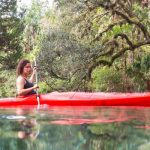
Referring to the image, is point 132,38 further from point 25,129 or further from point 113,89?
point 25,129

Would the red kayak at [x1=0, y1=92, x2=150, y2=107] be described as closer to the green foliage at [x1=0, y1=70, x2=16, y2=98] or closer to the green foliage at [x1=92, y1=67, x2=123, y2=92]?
the green foliage at [x1=92, y1=67, x2=123, y2=92]

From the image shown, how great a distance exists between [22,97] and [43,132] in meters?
4.13

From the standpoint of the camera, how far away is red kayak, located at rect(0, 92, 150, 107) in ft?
24.7

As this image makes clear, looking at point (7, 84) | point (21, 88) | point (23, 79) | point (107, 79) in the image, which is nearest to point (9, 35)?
point (7, 84)

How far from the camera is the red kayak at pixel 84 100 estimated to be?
752cm

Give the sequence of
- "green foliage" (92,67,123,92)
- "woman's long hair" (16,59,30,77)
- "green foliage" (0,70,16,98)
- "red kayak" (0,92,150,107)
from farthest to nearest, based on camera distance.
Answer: "green foliage" (0,70,16,98) < "green foliage" (92,67,123,92) < "red kayak" (0,92,150,107) < "woman's long hair" (16,59,30,77)

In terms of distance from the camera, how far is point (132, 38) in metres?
12.5

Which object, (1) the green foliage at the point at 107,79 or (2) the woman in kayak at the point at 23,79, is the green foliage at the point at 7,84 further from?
(2) the woman in kayak at the point at 23,79

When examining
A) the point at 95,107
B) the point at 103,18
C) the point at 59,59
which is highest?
the point at 103,18

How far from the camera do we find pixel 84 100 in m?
7.66

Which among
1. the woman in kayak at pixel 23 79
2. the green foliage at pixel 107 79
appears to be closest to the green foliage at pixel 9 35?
the green foliage at pixel 107 79

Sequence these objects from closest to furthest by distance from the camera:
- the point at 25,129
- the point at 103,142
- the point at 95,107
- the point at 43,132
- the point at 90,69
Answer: the point at 103,142 → the point at 43,132 → the point at 25,129 → the point at 95,107 → the point at 90,69

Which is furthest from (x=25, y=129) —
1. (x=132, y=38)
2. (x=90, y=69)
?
(x=132, y=38)

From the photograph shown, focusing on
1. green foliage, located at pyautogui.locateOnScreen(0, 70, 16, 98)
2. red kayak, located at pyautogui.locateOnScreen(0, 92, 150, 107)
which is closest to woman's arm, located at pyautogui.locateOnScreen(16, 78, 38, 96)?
red kayak, located at pyautogui.locateOnScreen(0, 92, 150, 107)
